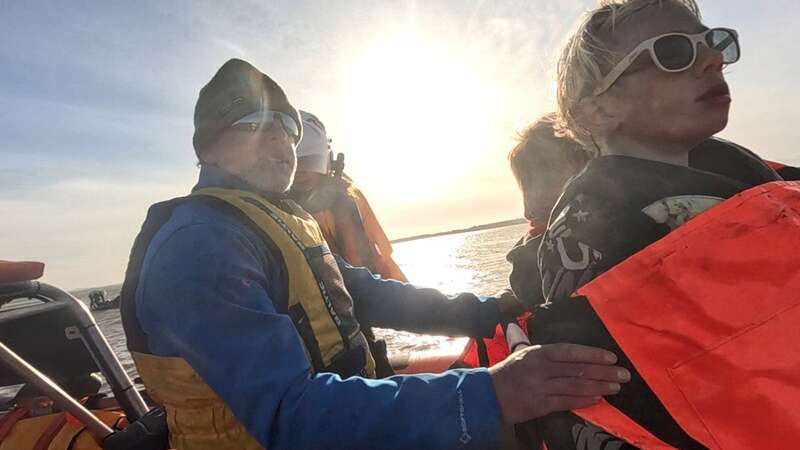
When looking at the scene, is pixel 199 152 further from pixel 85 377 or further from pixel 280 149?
pixel 85 377

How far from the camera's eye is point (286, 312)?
1.82 m

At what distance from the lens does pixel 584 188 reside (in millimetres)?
1343

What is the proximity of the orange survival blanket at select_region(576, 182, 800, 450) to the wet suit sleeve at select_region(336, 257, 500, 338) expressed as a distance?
1450 mm

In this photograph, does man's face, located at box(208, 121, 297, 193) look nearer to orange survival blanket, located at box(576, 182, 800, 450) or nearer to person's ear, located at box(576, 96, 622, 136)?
person's ear, located at box(576, 96, 622, 136)

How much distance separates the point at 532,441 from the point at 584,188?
1.05 metres

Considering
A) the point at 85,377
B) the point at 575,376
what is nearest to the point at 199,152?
the point at 85,377

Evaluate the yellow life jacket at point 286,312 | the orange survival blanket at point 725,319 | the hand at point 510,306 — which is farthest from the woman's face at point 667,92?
the yellow life jacket at point 286,312

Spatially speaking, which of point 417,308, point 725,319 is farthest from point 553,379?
point 417,308

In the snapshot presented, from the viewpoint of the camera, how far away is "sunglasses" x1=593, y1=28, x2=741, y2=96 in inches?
58.7

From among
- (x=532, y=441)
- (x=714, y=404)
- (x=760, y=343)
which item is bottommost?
(x=532, y=441)

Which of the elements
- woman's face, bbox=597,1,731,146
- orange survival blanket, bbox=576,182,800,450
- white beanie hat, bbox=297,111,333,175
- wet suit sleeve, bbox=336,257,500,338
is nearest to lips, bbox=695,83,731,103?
woman's face, bbox=597,1,731,146

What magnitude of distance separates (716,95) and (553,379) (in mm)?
1130

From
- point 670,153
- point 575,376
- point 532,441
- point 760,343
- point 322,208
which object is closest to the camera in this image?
point 760,343

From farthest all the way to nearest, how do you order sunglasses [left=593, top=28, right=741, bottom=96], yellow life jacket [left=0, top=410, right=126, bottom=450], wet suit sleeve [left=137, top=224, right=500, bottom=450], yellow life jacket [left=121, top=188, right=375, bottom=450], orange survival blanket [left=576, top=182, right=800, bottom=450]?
yellow life jacket [left=0, top=410, right=126, bottom=450], yellow life jacket [left=121, top=188, right=375, bottom=450], sunglasses [left=593, top=28, right=741, bottom=96], wet suit sleeve [left=137, top=224, right=500, bottom=450], orange survival blanket [left=576, top=182, right=800, bottom=450]
